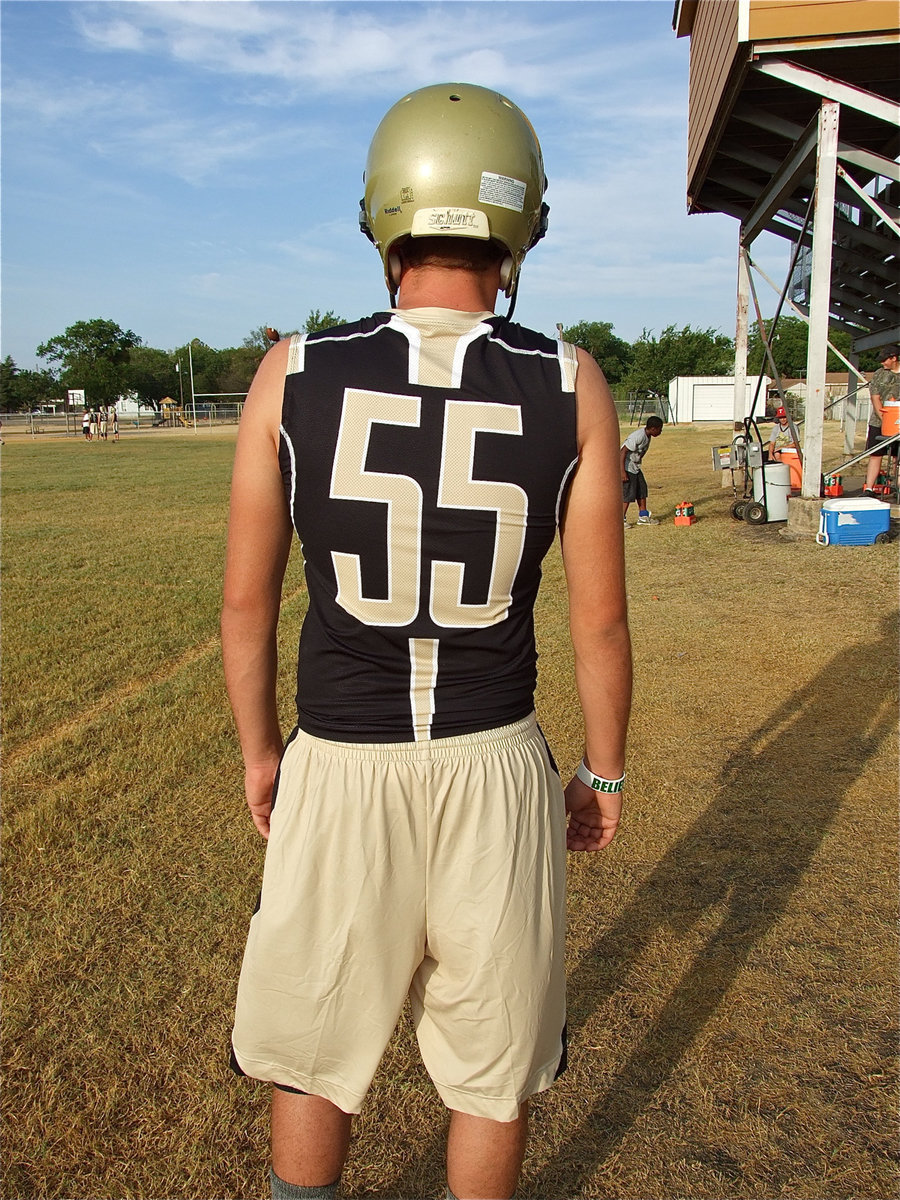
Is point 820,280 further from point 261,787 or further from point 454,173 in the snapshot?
point 261,787

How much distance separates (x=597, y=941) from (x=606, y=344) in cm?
10503

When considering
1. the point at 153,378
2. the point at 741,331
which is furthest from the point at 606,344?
the point at 741,331

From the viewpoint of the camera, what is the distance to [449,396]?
1409mm

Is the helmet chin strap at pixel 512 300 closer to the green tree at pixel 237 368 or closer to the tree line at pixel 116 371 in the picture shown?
the tree line at pixel 116 371

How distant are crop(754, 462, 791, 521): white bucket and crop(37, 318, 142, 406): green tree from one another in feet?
264

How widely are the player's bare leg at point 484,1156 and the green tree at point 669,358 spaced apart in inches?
2828

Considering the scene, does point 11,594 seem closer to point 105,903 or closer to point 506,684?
point 105,903

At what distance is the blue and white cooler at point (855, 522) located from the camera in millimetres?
10234

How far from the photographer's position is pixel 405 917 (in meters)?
1.53

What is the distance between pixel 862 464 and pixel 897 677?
14904mm

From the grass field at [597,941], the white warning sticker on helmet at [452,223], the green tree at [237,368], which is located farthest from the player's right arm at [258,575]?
the green tree at [237,368]

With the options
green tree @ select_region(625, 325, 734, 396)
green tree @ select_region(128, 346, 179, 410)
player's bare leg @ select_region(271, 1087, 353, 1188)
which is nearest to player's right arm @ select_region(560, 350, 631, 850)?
player's bare leg @ select_region(271, 1087, 353, 1188)

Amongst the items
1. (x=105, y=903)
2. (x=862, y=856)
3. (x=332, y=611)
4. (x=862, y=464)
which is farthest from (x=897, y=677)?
(x=862, y=464)

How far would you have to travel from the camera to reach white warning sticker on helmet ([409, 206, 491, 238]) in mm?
1492
